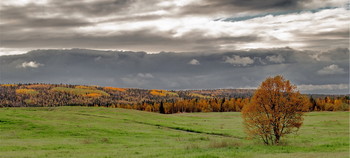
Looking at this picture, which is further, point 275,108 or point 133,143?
point 133,143

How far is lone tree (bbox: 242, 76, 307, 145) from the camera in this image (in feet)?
159

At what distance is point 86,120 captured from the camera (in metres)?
→ 83.7

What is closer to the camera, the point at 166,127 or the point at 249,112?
the point at 249,112

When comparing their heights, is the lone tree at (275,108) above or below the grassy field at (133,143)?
above

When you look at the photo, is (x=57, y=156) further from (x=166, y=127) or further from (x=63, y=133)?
(x=166, y=127)

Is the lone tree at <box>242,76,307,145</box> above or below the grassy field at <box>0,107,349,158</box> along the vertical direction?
above

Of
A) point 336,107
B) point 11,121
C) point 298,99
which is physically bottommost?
point 336,107

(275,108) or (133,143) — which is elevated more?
(275,108)

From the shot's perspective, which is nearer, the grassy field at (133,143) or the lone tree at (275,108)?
the grassy field at (133,143)

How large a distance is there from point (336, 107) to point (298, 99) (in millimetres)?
165651

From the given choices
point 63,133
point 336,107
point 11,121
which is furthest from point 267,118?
point 336,107

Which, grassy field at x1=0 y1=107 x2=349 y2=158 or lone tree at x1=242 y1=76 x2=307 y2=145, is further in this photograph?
lone tree at x1=242 y1=76 x2=307 y2=145

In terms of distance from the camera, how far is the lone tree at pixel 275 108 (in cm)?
4834

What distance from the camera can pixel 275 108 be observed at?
159 feet
